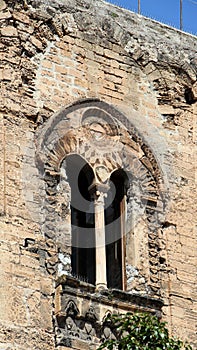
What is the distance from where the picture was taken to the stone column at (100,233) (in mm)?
14164

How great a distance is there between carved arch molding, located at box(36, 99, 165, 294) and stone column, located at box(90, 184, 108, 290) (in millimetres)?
147

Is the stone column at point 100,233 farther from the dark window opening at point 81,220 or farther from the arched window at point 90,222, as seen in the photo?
the dark window opening at point 81,220

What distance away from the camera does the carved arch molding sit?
14.4m

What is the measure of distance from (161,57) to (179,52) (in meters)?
0.27

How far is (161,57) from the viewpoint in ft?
52.0

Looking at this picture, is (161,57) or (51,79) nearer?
(51,79)

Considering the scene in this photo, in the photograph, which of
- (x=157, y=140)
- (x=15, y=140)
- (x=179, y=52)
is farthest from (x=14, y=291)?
(x=179, y=52)

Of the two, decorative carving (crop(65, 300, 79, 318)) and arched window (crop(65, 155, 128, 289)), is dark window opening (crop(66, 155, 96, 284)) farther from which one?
decorative carving (crop(65, 300, 79, 318))

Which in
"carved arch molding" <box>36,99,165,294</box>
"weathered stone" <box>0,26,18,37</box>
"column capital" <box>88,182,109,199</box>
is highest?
"weathered stone" <box>0,26,18,37</box>

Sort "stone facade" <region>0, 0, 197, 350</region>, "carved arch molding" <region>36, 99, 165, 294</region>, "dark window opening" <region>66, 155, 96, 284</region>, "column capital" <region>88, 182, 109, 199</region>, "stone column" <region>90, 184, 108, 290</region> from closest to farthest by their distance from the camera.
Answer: "stone facade" <region>0, 0, 197, 350</region> < "stone column" <region>90, 184, 108, 290</region> < "carved arch molding" <region>36, 99, 165, 294</region> < "column capital" <region>88, 182, 109, 199</region> < "dark window opening" <region>66, 155, 96, 284</region>

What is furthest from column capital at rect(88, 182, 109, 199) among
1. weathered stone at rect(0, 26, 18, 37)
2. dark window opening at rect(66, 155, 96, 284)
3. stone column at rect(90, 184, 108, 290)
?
weathered stone at rect(0, 26, 18, 37)

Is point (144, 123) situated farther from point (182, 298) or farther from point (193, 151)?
point (182, 298)

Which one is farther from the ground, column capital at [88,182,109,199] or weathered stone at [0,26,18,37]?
weathered stone at [0,26,18,37]

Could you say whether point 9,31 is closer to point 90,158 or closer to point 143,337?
point 90,158
